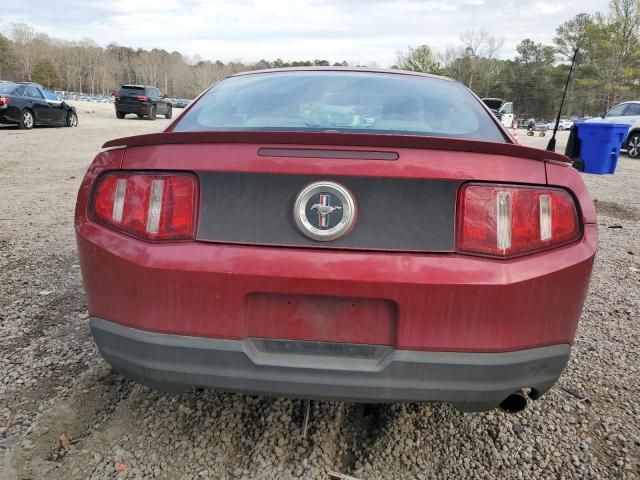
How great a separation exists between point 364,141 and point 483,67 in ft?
266

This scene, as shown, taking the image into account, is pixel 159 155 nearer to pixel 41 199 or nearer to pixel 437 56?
pixel 41 199

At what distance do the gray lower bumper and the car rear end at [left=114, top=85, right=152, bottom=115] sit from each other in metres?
25.6

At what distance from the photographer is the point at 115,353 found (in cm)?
165

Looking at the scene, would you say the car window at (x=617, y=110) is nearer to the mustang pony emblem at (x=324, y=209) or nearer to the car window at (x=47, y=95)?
the mustang pony emblem at (x=324, y=209)

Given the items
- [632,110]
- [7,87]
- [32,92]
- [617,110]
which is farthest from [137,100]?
[632,110]

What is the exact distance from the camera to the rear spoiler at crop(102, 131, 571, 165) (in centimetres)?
150

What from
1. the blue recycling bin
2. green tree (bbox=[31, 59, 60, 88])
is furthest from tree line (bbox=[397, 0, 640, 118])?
green tree (bbox=[31, 59, 60, 88])

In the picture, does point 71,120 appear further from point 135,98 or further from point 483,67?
point 483,67

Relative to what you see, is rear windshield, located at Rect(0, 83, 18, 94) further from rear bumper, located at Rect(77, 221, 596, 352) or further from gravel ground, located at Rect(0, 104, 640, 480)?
rear bumper, located at Rect(77, 221, 596, 352)

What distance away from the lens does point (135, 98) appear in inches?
974

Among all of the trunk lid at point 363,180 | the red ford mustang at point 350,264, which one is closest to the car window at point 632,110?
the red ford mustang at point 350,264

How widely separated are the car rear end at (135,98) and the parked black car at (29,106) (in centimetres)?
655

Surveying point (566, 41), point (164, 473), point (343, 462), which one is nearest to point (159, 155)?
point (164, 473)

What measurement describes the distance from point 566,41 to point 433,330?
70.0 metres
